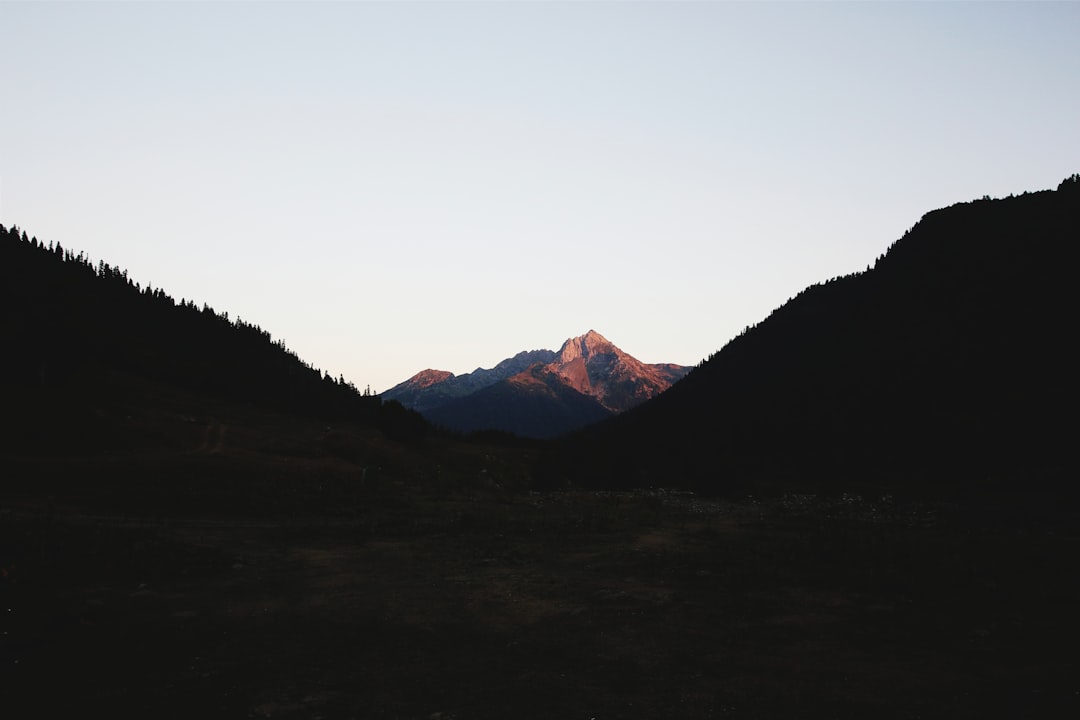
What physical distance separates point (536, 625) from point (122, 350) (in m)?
122

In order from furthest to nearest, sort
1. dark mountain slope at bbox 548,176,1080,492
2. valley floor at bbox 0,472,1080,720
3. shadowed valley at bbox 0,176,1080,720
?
dark mountain slope at bbox 548,176,1080,492
shadowed valley at bbox 0,176,1080,720
valley floor at bbox 0,472,1080,720

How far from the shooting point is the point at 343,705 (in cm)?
1280

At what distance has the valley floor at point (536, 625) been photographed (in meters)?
12.8

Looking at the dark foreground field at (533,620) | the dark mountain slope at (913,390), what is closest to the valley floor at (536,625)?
the dark foreground field at (533,620)

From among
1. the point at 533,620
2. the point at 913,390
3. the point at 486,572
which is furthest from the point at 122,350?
the point at 913,390

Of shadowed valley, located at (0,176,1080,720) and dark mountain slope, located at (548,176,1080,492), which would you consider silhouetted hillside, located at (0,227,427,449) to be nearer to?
shadowed valley, located at (0,176,1080,720)

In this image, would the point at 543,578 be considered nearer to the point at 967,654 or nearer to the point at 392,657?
the point at 392,657

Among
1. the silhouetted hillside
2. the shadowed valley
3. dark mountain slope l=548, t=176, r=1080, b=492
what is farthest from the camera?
dark mountain slope l=548, t=176, r=1080, b=492

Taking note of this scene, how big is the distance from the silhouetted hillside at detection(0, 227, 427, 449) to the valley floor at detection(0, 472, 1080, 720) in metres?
45.2

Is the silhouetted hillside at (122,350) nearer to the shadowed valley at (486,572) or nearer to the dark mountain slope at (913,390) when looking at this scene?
the shadowed valley at (486,572)

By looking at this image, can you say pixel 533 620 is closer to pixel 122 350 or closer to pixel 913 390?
pixel 122 350

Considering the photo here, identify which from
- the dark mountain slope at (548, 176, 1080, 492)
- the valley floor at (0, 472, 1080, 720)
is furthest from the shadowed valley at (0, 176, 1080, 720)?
the dark mountain slope at (548, 176, 1080, 492)

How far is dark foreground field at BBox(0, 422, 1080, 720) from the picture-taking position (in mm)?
12875

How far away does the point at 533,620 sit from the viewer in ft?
61.6
